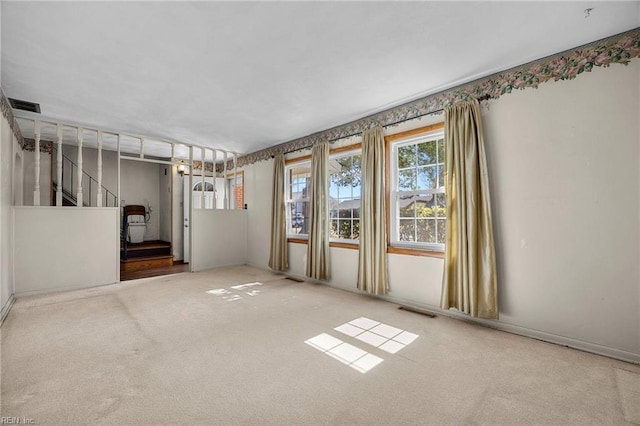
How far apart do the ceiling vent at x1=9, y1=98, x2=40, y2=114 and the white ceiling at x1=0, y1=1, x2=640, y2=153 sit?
5.8 inches

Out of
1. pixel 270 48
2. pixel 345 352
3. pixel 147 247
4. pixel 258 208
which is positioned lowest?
pixel 345 352

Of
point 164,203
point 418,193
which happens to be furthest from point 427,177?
point 164,203

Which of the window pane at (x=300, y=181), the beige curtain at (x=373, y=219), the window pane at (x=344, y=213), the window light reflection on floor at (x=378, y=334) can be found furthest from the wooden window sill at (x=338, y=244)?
→ the window light reflection on floor at (x=378, y=334)

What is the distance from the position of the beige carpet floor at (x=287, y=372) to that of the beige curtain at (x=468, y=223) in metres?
0.30

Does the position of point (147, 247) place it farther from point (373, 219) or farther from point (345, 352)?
point (345, 352)

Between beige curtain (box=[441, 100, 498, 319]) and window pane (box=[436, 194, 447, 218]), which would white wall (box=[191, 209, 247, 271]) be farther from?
beige curtain (box=[441, 100, 498, 319])

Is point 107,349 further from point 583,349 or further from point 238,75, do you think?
point 583,349

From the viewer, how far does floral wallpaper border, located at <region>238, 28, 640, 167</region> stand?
2383 mm

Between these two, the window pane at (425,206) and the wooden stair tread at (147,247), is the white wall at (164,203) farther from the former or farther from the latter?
the window pane at (425,206)

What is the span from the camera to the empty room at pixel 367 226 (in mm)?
1955

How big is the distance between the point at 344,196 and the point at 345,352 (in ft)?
8.97

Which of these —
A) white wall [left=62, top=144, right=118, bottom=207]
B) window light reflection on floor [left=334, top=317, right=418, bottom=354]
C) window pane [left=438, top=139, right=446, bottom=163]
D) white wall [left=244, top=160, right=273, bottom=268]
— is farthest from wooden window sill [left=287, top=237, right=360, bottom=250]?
white wall [left=62, top=144, right=118, bottom=207]

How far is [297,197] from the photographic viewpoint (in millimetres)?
5758

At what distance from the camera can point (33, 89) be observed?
3.43 meters
